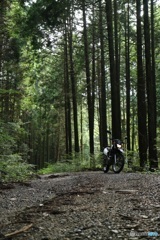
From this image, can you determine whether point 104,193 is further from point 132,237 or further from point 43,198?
point 132,237

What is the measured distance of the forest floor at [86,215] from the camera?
11.1 feet

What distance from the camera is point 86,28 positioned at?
21547 millimetres

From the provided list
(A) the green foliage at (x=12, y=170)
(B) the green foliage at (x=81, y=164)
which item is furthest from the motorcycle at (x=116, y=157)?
(B) the green foliage at (x=81, y=164)

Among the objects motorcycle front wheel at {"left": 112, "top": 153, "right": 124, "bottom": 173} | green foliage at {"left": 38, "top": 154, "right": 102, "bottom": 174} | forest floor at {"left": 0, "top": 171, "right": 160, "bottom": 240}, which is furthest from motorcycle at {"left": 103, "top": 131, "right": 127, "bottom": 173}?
green foliage at {"left": 38, "top": 154, "right": 102, "bottom": 174}

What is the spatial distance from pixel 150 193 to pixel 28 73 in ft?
75.9

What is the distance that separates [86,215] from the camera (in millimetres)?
4191

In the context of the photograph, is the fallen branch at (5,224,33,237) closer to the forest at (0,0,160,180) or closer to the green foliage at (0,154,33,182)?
the forest at (0,0,160,180)

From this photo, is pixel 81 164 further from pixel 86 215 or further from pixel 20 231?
pixel 20 231

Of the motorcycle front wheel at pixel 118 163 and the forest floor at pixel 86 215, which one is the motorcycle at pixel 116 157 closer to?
the motorcycle front wheel at pixel 118 163

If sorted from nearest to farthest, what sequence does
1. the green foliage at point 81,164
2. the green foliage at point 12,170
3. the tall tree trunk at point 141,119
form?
the green foliage at point 12,170
the tall tree trunk at point 141,119
the green foliage at point 81,164

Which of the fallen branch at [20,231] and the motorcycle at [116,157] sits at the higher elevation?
the motorcycle at [116,157]

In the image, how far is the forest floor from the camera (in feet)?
11.1

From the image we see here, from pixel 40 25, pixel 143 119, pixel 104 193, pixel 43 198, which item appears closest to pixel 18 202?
pixel 43 198

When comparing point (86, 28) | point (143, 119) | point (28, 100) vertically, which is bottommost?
point (143, 119)
